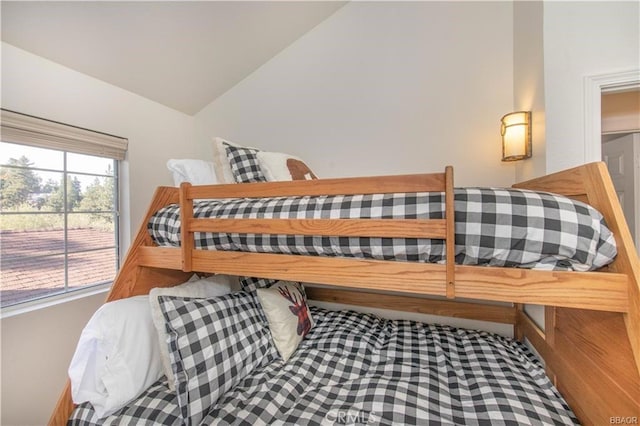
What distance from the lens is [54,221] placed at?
5.22 ft

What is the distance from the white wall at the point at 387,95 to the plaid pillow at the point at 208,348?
1.32 metres

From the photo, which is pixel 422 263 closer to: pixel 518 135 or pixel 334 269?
pixel 334 269

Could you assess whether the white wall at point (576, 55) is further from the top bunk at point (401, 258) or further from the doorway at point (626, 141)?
the doorway at point (626, 141)

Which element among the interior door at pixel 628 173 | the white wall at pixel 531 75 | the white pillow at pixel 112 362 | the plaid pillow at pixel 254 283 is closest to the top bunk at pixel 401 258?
the white pillow at pixel 112 362

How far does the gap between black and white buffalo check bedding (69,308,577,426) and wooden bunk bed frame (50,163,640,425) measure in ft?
0.50

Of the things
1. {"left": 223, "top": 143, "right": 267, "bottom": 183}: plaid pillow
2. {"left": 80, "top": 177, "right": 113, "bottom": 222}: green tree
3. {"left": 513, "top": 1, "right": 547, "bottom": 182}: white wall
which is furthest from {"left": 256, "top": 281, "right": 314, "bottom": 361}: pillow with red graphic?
{"left": 513, "top": 1, "right": 547, "bottom": 182}: white wall

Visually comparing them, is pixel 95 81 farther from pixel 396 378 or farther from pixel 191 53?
pixel 396 378

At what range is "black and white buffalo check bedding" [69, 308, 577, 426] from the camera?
957 mm

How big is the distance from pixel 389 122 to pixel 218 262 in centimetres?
157

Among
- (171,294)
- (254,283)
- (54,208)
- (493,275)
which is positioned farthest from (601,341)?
(54,208)

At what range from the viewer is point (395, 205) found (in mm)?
881

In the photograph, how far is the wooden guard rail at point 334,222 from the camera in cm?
79

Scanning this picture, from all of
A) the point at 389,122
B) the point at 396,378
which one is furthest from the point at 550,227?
the point at 389,122

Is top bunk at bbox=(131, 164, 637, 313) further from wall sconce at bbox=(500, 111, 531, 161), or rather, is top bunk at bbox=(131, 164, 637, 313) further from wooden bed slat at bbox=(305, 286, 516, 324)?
wooden bed slat at bbox=(305, 286, 516, 324)
